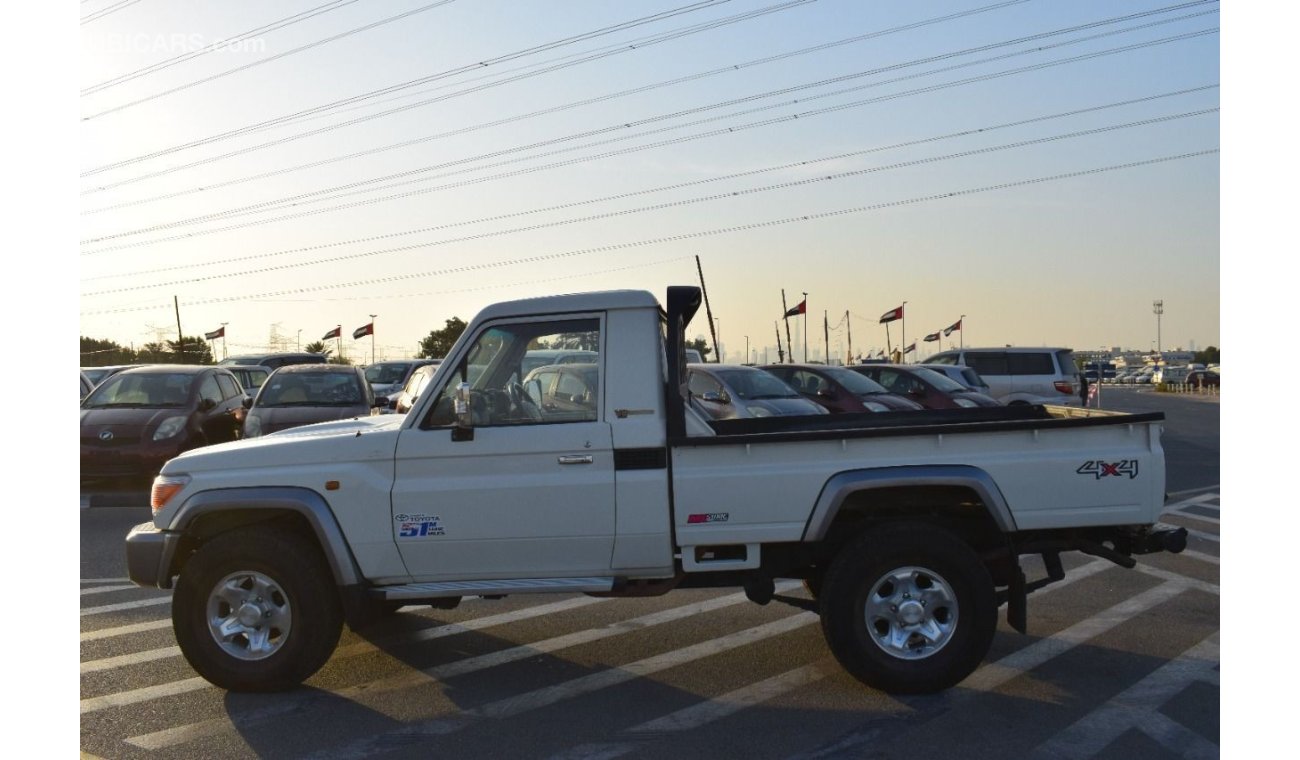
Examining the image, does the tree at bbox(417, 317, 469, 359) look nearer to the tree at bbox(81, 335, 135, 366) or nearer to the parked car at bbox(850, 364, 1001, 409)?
the tree at bbox(81, 335, 135, 366)

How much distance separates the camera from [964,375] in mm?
24953

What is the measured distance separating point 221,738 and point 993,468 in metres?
4.10

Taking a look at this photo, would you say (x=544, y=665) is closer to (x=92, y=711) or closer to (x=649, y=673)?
(x=649, y=673)

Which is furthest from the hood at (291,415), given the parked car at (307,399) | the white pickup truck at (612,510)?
the white pickup truck at (612,510)

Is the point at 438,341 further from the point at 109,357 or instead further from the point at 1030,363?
the point at 1030,363

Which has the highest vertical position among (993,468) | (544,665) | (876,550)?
(993,468)

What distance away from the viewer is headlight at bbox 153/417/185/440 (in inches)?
600

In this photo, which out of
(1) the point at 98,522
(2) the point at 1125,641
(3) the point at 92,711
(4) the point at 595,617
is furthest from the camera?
(1) the point at 98,522

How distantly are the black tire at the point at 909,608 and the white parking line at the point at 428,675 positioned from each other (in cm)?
192

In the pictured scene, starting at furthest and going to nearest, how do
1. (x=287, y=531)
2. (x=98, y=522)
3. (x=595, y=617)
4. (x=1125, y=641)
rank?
1. (x=98, y=522)
2. (x=595, y=617)
3. (x=1125, y=641)
4. (x=287, y=531)

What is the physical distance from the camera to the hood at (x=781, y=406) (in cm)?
1645

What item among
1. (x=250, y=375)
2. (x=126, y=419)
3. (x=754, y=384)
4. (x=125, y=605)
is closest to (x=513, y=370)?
(x=125, y=605)

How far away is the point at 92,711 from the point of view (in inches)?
235

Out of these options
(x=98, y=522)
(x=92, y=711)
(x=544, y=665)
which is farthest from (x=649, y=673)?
(x=98, y=522)
